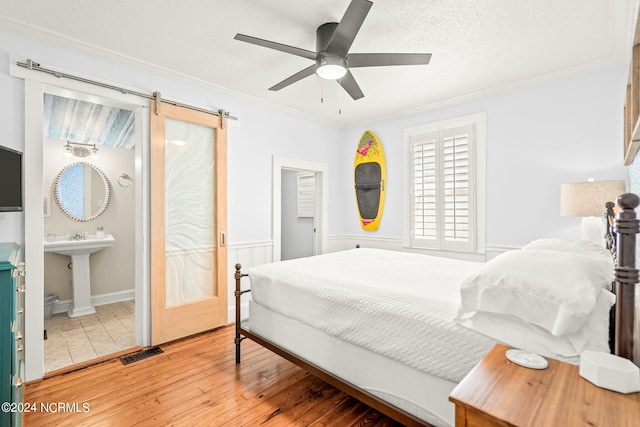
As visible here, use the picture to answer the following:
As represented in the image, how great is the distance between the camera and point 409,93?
354cm

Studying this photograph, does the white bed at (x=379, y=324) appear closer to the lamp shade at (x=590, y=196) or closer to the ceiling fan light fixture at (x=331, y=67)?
the lamp shade at (x=590, y=196)

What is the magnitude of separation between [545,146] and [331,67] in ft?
7.88

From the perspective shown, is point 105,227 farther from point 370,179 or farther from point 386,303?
point 386,303

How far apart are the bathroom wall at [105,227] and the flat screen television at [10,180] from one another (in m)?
A: 2.39

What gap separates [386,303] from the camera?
5.72 feet

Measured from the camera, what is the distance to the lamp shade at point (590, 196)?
2287 mm

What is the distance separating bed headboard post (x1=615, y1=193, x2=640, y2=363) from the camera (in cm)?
91

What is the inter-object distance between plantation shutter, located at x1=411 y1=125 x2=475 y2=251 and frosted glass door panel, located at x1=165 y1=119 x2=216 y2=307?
2522 mm

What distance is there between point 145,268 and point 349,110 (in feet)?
9.99

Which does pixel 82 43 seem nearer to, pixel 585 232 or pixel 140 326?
pixel 140 326

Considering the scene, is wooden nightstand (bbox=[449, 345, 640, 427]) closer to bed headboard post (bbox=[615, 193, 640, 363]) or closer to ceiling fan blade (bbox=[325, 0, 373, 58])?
bed headboard post (bbox=[615, 193, 640, 363])

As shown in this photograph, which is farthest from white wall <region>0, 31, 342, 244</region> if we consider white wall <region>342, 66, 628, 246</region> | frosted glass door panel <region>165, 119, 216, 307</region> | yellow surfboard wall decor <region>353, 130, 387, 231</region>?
white wall <region>342, 66, 628, 246</region>

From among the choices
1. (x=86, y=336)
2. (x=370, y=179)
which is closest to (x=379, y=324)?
(x=370, y=179)

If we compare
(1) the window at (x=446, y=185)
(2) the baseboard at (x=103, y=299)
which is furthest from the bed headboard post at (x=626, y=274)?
(2) the baseboard at (x=103, y=299)
